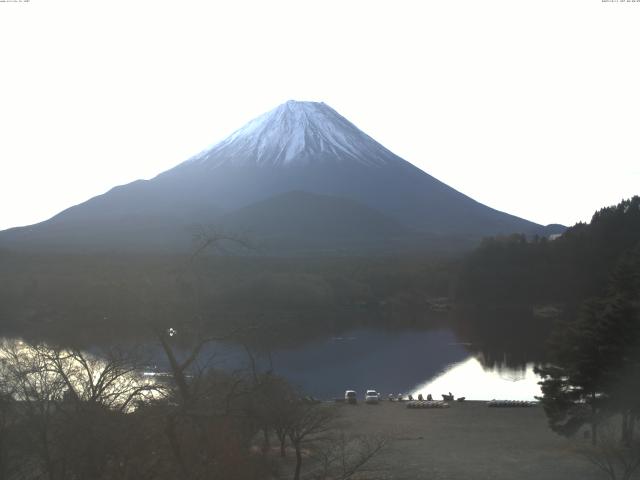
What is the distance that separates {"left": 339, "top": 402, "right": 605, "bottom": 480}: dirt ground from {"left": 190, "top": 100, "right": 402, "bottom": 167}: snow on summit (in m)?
63.7

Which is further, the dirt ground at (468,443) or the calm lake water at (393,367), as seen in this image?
the calm lake water at (393,367)

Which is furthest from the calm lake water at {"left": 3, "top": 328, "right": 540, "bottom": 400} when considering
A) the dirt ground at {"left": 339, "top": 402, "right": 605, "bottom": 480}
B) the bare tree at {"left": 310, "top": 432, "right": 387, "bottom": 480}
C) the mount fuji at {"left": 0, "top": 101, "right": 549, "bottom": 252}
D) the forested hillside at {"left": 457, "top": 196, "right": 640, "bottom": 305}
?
the mount fuji at {"left": 0, "top": 101, "right": 549, "bottom": 252}

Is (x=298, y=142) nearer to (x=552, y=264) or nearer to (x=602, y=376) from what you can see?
(x=552, y=264)

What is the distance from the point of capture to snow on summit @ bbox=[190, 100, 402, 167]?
249ft

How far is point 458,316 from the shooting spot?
3155 cm

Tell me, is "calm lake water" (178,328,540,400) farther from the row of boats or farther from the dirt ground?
the dirt ground

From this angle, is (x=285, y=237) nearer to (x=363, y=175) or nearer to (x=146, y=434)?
(x=363, y=175)

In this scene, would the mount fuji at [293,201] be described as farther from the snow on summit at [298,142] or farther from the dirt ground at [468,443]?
the dirt ground at [468,443]

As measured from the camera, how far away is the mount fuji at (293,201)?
2269 inches

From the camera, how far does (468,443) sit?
9.98 meters

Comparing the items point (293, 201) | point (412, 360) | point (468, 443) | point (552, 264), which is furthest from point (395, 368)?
point (293, 201)

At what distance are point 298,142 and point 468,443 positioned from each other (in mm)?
69852

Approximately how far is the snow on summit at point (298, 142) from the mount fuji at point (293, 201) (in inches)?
3.8

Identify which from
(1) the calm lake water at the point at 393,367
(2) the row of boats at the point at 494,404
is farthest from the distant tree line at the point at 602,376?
(1) the calm lake water at the point at 393,367
